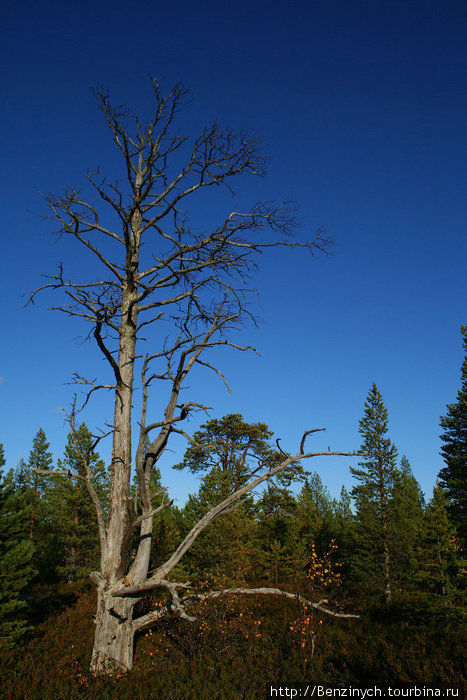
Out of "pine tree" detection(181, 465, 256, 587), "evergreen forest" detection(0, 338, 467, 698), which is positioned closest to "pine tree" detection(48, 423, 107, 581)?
"evergreen forest" detection(0, 338, 467, 698)

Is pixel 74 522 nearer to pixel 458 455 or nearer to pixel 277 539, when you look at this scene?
pixel 277 539

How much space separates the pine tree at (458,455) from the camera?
23281mm

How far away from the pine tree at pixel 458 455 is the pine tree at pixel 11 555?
23.0 meters

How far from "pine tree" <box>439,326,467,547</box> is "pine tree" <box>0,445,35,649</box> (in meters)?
23.0

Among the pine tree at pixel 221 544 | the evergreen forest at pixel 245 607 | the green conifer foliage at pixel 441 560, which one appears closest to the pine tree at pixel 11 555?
the evergreen forest at pixel 245 607

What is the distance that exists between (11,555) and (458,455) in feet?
81.9

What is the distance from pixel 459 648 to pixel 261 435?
17601 millimetres

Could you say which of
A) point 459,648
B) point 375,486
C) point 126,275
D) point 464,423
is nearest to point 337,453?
point 126,275

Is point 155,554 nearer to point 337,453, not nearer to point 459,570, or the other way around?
point 459,570

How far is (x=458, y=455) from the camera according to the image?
80.1 ft

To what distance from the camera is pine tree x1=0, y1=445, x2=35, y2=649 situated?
7992mm

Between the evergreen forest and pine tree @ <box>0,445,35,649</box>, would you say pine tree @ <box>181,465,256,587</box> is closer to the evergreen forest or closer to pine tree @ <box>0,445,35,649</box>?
the evergreen forest

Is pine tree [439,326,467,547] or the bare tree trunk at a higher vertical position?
pine tree [439,326,467,547]

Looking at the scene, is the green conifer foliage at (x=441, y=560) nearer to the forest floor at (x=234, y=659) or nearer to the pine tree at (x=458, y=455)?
the forest floor at (x=234, y=659)
